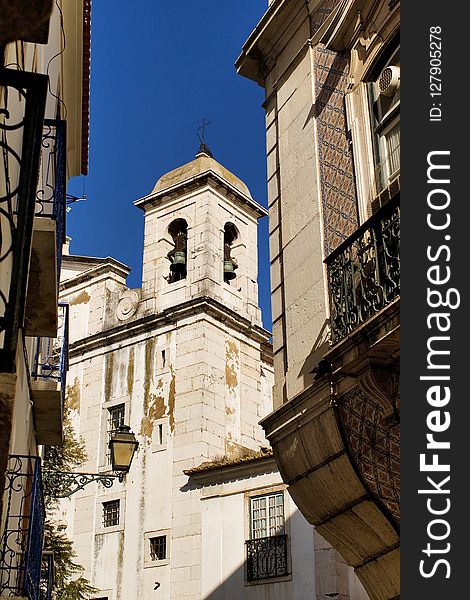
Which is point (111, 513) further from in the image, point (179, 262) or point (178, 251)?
point (178, 251)

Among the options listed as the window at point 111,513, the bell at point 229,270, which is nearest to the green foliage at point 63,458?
the window at point 111,513

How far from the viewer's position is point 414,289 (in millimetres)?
5125

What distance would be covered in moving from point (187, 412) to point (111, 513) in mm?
3355

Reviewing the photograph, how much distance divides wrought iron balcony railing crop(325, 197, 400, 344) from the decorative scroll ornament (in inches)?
720

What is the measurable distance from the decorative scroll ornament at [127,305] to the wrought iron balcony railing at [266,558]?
27.2 ft

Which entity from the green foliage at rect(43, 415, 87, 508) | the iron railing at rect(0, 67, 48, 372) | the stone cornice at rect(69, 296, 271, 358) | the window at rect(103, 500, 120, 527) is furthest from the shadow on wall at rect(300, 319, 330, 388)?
the window at rect(103, 500, 120, 527)

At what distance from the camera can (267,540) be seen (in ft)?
64.0

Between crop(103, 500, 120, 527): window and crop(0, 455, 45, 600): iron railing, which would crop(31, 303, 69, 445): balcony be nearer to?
crop(0, 455, 45, 600): iron railing

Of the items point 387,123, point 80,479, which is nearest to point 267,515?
point 80,479

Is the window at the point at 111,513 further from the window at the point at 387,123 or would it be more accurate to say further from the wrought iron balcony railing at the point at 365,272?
the window at the point at 387,123

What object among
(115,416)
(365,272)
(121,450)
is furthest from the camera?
(115,416)

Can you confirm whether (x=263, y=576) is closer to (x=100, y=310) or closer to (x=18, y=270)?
(x=100, y=310)

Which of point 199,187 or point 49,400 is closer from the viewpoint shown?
point 49,400

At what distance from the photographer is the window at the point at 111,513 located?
2330 centimetres
